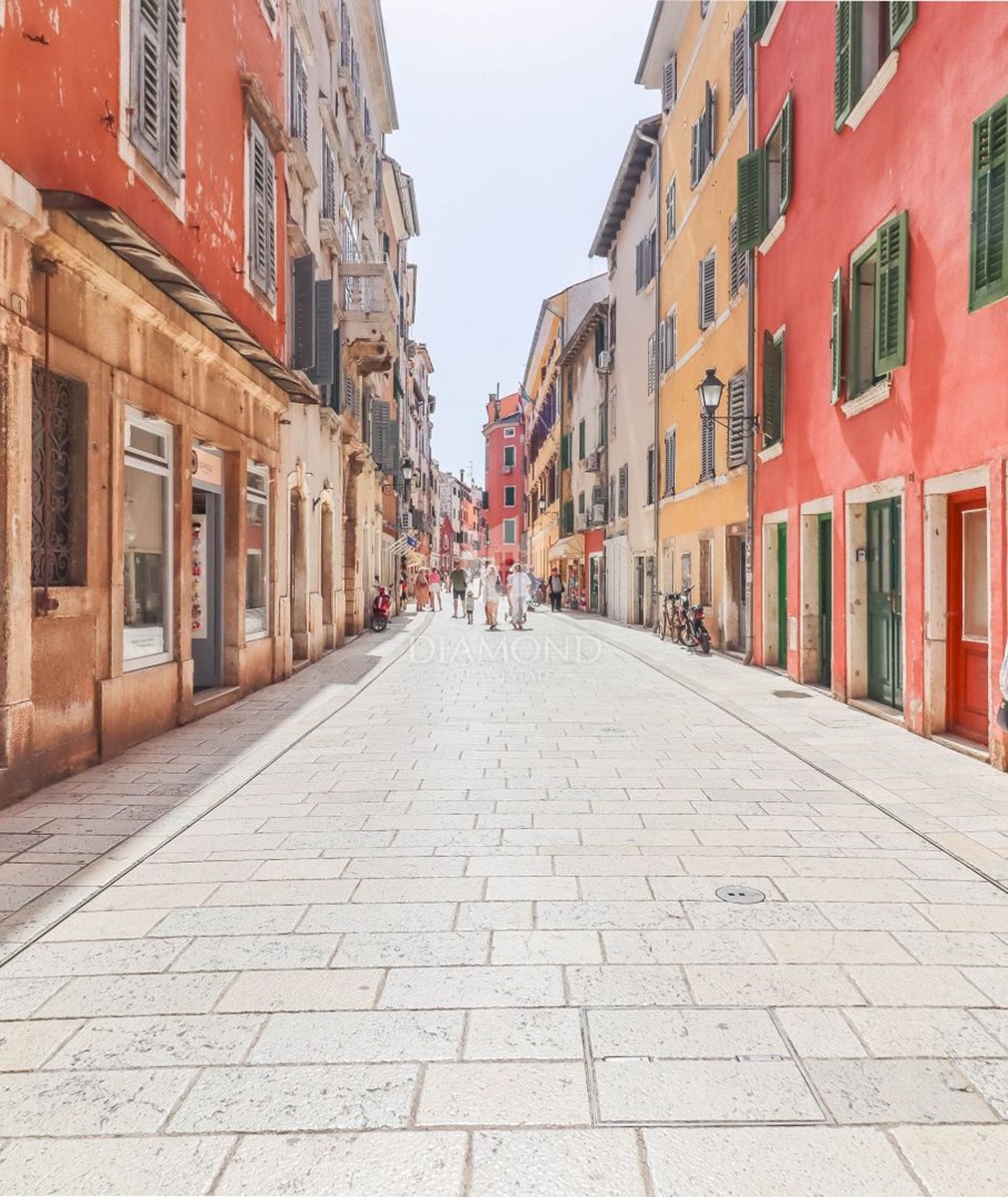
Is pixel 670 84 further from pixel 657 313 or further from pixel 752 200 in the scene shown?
pixel 752 200

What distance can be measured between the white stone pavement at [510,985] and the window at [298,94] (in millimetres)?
11882

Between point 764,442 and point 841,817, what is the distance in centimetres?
977

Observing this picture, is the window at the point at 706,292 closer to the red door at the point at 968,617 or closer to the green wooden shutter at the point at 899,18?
the green wooden shutter at the point at 899,18

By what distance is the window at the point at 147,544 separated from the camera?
27.8ft

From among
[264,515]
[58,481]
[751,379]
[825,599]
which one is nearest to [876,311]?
[825,599]

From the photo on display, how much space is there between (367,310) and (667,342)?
7314 millimetres

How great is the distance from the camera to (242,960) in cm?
370

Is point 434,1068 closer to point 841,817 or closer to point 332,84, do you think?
point 841,817

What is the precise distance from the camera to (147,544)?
29.7 ft

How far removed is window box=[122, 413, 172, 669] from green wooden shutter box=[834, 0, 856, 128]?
26.8ft

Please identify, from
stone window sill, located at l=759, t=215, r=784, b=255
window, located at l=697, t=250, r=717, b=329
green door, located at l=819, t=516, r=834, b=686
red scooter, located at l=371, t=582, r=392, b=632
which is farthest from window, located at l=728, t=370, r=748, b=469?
red scooter, located at l=371, t=582, r=392, b=632

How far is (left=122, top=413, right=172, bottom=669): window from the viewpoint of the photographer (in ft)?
27.8

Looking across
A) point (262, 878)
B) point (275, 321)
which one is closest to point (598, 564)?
point (275, 321)

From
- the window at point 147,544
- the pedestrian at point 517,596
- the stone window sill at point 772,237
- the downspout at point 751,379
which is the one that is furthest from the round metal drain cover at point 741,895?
the pedestrian at point 517,596
